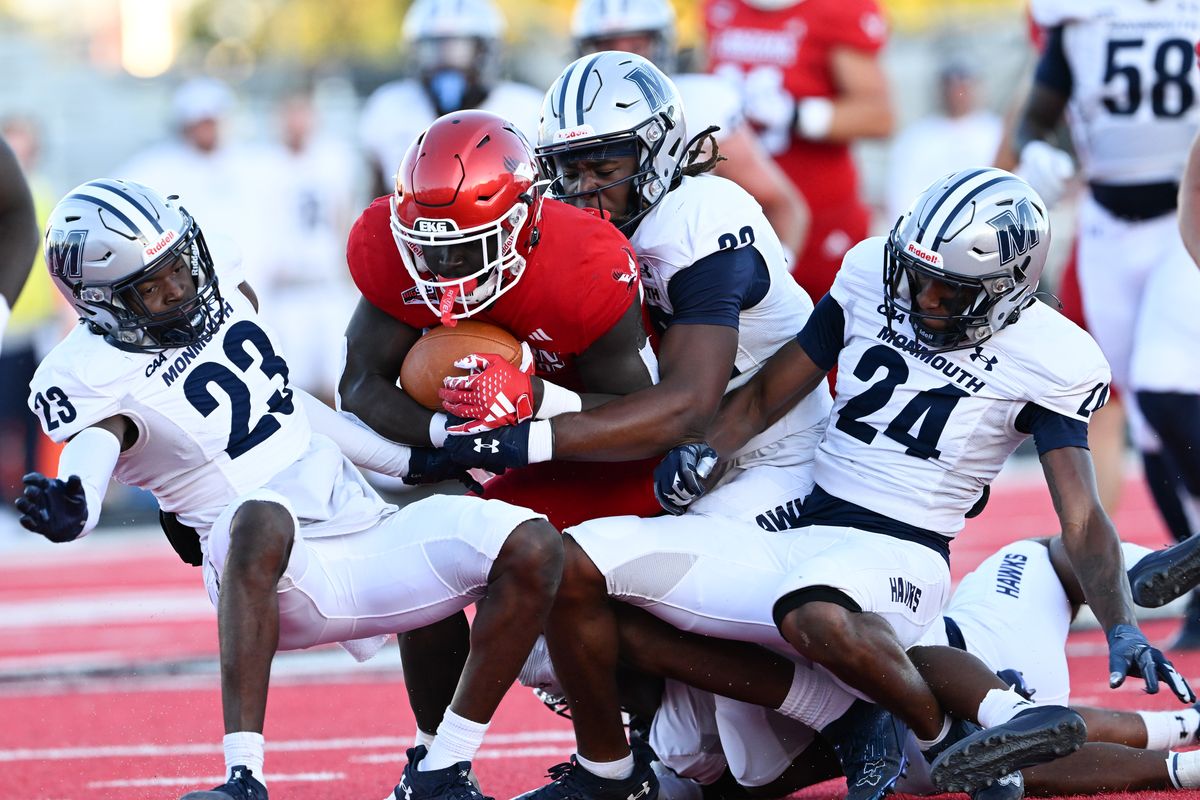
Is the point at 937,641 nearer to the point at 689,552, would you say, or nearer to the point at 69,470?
the point at 689,552

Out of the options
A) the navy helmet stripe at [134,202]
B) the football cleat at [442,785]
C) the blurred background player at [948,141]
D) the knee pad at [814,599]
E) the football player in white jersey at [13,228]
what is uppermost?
the navy helmet stripe at [134,202]

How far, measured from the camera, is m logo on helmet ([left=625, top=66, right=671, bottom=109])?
429 centimetres

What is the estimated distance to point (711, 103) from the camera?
6.09 m

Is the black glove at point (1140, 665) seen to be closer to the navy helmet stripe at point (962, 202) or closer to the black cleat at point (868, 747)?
the black cleat at point (868, 747)

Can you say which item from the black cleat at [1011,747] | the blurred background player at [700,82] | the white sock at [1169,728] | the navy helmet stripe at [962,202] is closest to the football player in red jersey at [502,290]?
the navy helmet stripe at [962,202]

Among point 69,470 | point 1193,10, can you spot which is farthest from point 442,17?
point 69,470

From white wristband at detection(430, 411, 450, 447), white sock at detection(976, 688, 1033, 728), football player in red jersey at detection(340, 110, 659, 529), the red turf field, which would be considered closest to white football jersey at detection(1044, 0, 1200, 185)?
the red turf field

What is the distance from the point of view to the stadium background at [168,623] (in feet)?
15.5

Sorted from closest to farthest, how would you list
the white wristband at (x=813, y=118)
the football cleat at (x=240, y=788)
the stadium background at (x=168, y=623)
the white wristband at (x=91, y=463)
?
the football cleat at (x=240, y=788) < the white wristband at (x=91, y=463) < the stadium background at (x=168, y=623) < the white wristband at (x=813, y=118)

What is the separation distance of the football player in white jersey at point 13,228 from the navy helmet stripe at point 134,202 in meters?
0.67

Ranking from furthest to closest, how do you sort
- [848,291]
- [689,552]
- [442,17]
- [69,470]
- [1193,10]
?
[442,17] < [1193,10] < [848,291] < [689,552] < [69,470]

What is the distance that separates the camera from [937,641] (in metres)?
4.04

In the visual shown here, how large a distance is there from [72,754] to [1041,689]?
2.62 meters

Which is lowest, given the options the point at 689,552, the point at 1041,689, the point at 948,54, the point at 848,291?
the point at 948,54
